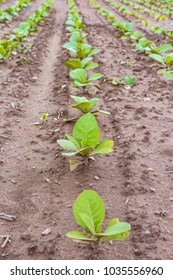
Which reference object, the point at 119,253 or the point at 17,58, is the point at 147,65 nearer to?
the point at 17,58

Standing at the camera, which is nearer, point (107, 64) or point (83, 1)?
point (107, 64)

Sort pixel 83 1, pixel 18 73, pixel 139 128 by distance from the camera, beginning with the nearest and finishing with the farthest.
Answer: pixel 139 128 → pixel 18 73 → pixel 83 1

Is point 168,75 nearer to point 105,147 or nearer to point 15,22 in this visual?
point 105,147

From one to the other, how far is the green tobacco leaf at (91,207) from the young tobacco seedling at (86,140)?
2.23 ft

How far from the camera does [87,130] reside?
104 inches

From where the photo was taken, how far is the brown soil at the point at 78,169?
6.86ft

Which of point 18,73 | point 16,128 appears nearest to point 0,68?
point 18,73

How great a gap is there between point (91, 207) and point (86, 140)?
2.59 ft

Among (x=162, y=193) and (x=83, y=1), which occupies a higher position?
(x=162, y=193)

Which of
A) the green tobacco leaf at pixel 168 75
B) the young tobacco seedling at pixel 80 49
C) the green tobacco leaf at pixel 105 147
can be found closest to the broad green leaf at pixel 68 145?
the green tobacco leaf at pixel 105 147

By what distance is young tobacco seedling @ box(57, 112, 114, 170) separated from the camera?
8.58 feet

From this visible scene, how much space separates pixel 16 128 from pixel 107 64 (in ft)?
7.99

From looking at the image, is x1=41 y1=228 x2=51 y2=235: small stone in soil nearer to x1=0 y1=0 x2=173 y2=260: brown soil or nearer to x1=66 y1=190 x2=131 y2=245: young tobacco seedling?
x1=0 y1=0 x2=173 y2=260: brown soil

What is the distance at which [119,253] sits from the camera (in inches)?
79.2
